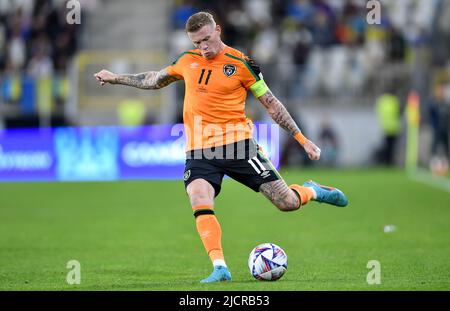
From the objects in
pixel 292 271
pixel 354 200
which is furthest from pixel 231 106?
pixel 354 200

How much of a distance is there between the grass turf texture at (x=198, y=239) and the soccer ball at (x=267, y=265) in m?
0.14

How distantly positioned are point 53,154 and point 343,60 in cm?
925

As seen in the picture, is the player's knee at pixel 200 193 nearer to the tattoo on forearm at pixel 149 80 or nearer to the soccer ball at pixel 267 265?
the soccer ball at pixel 267 265

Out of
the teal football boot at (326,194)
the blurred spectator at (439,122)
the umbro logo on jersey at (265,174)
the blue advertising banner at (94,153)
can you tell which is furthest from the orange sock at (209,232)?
the blurred spectator at (439,122)

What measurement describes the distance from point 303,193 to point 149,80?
182 centimetres

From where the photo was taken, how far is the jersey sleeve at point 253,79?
31.3 feet

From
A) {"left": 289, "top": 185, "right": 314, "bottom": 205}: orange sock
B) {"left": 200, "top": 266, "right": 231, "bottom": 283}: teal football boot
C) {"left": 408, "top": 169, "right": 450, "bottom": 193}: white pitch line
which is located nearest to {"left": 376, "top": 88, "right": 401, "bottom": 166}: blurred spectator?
{"left": 408, "top": 169, "right": 450, "bottom": 193}: white pitch line

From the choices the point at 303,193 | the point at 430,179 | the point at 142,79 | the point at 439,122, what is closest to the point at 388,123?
the point at 439,122

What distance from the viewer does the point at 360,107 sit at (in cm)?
2998

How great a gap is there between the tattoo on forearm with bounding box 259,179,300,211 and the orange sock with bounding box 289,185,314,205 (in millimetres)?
182

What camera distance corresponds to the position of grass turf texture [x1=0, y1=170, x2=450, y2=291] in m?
9.36

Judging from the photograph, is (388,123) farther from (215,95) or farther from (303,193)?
(215,95)

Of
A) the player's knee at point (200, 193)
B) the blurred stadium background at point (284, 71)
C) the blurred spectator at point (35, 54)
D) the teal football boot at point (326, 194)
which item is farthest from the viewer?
the blurred spectator at point (35, 54)
